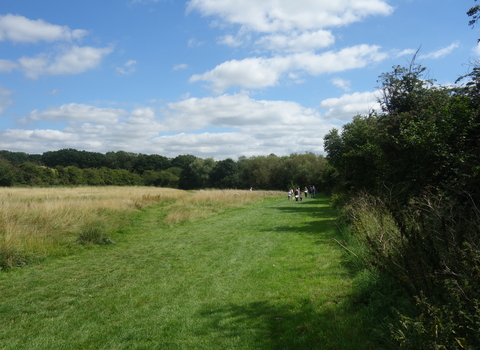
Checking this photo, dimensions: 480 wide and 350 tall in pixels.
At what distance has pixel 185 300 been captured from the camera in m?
5.86

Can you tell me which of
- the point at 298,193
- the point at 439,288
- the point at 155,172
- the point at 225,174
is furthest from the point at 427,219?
the point at 155,172

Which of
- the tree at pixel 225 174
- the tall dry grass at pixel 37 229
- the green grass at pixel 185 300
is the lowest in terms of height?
the green grass at pixel 185 300

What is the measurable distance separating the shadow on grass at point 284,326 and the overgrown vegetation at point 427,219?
60 cm

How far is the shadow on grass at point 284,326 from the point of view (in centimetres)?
412

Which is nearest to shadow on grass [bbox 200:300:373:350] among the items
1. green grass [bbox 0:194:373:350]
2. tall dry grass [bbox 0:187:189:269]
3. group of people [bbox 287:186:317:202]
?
green grass [bbox 0:194:373:350]

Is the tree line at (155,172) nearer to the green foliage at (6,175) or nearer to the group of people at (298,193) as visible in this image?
the green foliage at (6,175)

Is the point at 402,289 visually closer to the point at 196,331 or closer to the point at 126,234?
the point at 196,331

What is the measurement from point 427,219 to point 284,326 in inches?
111

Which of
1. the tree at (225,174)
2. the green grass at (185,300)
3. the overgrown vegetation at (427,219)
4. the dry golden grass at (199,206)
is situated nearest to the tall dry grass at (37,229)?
the green grass at (185,300)

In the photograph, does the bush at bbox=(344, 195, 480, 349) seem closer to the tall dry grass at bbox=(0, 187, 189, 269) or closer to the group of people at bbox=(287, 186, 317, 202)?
the tall dry grass at bbox=(0, 187, 189, 269)

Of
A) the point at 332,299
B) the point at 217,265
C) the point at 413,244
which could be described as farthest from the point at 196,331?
the point at 217,265

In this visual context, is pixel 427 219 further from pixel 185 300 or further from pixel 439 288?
pixel 185 300

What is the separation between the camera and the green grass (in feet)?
14.3

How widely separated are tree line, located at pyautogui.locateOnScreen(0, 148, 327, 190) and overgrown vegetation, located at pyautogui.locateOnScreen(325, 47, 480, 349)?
42.3 meters
